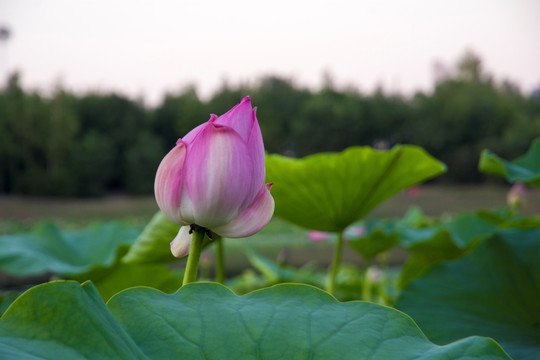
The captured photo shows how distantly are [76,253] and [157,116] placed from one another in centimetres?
1427

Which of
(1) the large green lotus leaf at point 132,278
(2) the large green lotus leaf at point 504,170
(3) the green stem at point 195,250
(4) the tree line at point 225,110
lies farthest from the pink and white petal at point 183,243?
(4) the tree line at point 225,110

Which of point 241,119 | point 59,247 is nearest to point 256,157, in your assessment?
point 241,119

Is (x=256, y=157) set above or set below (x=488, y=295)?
above

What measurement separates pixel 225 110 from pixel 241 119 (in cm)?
1400

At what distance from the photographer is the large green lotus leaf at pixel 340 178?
59 cm

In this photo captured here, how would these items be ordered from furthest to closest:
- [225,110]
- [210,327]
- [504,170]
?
1. [225,110]
2. [504,170]
3. [210,327]

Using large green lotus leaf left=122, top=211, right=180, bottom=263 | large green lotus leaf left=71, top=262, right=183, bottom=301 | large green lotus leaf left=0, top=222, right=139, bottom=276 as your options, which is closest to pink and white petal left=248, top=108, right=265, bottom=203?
large green lotus leaf left=122, top=211, right=180, bottom=263

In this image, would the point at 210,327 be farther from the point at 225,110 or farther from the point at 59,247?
the point at 225,110

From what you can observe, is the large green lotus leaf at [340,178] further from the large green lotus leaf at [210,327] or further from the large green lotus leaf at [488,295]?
the large green lotus leaf at [210,327]

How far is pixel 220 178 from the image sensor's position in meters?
0.29

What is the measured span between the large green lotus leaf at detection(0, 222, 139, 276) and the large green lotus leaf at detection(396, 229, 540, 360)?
0.45 metres

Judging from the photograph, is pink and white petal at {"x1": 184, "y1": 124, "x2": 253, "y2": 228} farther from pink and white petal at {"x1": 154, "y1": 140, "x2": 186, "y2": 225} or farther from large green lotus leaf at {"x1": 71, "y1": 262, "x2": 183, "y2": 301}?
large green lotus leaf at {"x1": 71, "y1": 262, "x2": 183, "y2": 301}

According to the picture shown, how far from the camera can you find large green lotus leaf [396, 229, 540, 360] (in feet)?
1.53

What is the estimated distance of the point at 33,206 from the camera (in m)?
11.5
